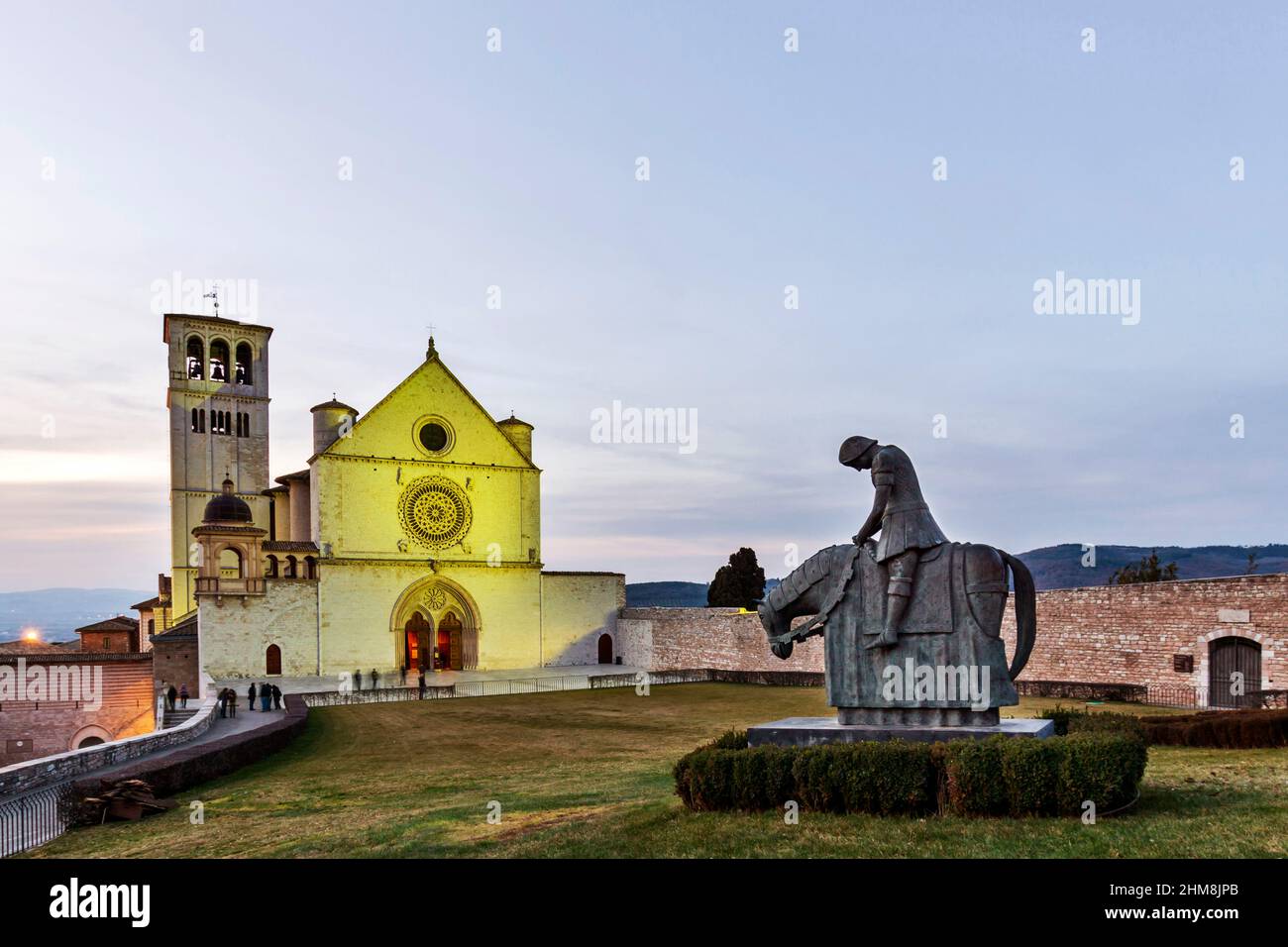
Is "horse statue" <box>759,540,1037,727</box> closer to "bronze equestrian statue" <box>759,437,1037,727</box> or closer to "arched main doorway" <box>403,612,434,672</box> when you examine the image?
"bronze equestrian statue" <box>759,437,1037,727</box>

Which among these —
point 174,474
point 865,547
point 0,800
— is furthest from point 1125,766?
point 174,474

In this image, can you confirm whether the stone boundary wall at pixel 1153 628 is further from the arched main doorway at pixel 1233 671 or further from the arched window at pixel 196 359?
the arched window at pixel 196 359

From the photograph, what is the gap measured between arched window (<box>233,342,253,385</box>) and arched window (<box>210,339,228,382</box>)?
674mm

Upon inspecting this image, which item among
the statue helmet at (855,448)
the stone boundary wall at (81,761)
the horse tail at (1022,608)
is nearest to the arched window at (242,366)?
the stone boundary wall at (81,761)

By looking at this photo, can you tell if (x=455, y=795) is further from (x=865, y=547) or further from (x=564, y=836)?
(x=865, y=547)

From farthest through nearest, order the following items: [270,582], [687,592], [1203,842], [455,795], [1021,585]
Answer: [687,592]
[270,582]
[455,795]
[1021,585]
[1203,842]

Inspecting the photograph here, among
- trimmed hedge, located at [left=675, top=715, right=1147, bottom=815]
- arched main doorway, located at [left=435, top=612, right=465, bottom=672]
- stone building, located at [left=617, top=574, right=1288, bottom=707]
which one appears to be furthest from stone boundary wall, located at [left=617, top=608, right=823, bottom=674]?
trimmed hedge, located at [left=675, top=715, right=1147, bottom=815]

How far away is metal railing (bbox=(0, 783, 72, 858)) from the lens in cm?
1246

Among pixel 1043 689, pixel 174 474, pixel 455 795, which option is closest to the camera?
pixel 455 795

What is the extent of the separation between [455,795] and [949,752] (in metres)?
7.27

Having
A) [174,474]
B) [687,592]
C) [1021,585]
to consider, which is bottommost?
[687,592]

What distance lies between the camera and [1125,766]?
7945 millimetres

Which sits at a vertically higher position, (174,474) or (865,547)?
(174,474)

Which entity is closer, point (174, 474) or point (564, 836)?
point (564, 836)
